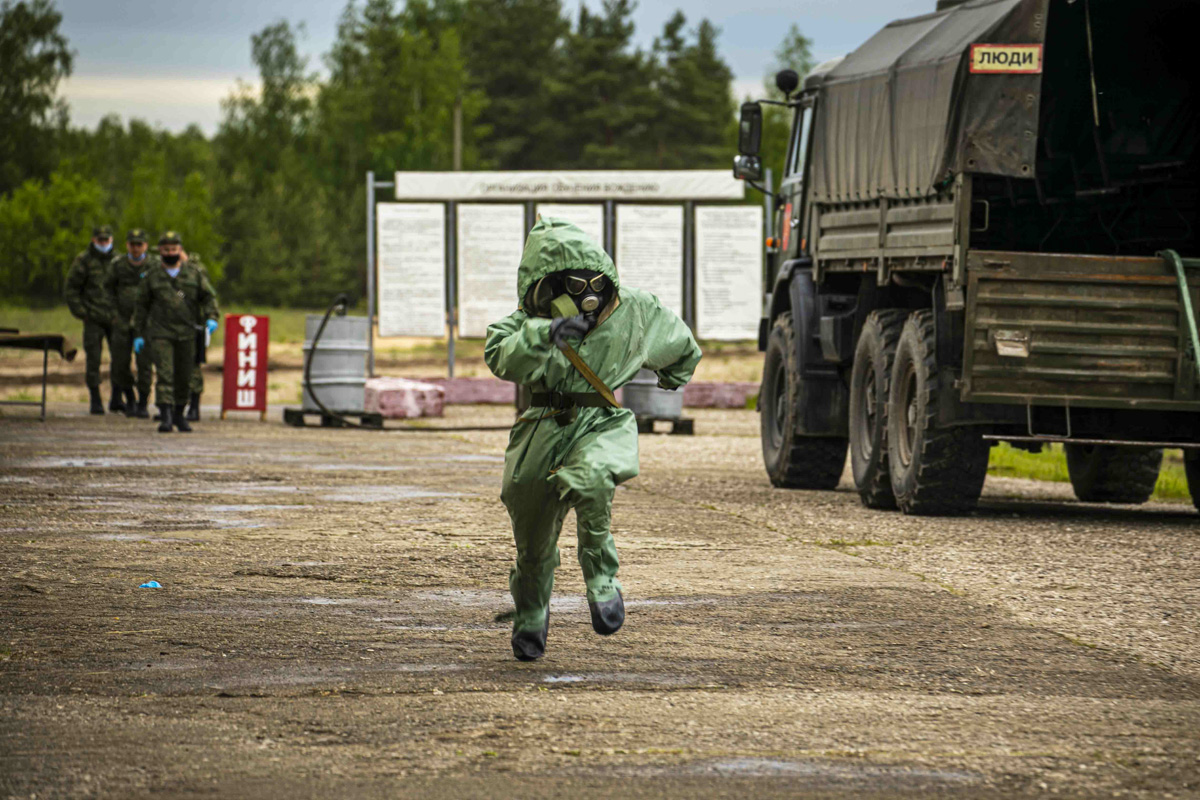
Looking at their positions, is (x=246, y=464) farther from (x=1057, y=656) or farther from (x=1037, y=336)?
(x=1057, y=656)

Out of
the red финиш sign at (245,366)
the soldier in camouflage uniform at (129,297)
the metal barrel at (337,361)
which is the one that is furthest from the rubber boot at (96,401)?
the metal barrel at (337,361)

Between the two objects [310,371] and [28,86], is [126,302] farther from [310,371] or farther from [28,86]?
[28,86]

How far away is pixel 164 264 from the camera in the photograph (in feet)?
64.6

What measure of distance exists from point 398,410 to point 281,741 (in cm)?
1907

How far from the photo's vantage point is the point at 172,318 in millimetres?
19516

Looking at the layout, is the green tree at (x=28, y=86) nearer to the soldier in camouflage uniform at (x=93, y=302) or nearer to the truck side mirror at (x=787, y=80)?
the soldier in camouflage uniform at (x=93, y=302)

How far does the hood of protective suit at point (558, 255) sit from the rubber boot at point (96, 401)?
17346mm

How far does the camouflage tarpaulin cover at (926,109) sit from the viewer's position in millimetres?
12094

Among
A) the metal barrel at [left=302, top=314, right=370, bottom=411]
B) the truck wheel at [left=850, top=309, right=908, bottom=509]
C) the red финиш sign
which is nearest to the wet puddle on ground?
the truck wheel at [left=850, top=309, right=908, bottom=509]

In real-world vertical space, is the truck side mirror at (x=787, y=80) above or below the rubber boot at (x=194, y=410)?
above

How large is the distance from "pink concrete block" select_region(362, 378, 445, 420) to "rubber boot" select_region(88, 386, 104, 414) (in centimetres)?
320

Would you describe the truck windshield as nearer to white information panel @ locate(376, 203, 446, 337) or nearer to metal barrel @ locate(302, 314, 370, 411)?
metal barrel @ locate(302, 314, 370, 411)

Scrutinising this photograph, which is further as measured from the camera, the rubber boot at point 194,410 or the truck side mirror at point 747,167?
the rubber boot at point 194,410

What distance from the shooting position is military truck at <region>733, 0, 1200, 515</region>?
11914mm
